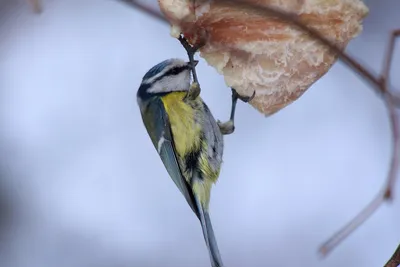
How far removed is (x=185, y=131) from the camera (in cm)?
171

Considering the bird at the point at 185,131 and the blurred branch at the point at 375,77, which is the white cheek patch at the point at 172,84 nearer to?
the bird at the point at 185,131

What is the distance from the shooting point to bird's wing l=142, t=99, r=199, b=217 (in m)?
1.65

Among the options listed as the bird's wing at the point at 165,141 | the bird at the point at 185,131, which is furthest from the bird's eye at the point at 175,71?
the bird's wing at the point at 165,141

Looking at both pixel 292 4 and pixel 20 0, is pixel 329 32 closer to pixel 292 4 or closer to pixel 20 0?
pixel 292 4

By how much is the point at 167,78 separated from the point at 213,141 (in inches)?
6.4

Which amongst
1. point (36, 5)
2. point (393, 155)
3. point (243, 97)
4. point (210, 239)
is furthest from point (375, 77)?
point (210, 239)

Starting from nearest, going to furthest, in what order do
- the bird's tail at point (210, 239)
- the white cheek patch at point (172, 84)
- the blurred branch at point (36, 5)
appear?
the blurred branch at point (36, 5), the bird's tail at point (210, 239), the white cheek patch at point (172, 84)

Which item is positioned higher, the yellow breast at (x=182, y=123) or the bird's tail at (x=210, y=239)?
the yellow breast at (x=182, y=123)

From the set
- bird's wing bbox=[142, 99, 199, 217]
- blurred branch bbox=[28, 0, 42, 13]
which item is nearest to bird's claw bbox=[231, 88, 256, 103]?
bird's wing bbox=[142, 99, 199, 217]

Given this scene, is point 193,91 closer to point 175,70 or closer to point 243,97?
point 175,70

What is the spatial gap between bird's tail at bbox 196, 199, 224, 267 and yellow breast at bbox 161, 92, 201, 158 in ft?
0.44

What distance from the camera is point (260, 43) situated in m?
1.32

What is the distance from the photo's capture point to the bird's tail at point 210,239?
154 cm

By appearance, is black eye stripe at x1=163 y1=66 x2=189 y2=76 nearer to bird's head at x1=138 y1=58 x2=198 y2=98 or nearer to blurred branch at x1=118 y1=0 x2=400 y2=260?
bird's head at x1=138 y1=58 x2=198 y2=98
